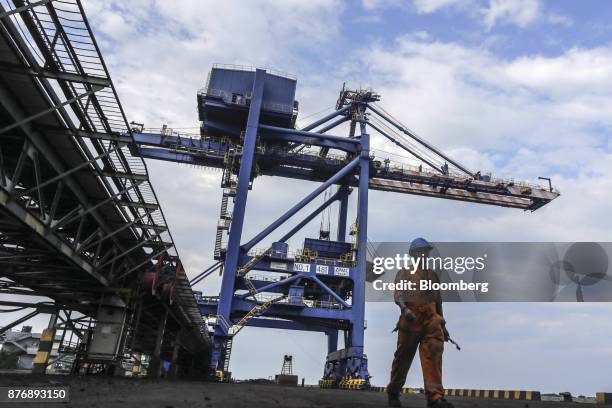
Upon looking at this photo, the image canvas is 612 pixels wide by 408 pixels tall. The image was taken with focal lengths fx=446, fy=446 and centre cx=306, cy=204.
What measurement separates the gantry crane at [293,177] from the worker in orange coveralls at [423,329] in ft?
80.9

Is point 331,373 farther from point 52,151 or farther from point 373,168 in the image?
point 52,151

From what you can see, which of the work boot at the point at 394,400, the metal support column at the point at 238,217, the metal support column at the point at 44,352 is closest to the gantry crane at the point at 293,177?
the metal support column at the point at 238,217

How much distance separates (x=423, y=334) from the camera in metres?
6.34

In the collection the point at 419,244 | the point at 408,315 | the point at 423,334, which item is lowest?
the point at 423,334

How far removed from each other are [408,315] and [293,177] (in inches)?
1350

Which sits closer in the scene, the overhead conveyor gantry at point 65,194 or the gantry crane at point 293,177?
the overhead conveyor gantry at point 65,194

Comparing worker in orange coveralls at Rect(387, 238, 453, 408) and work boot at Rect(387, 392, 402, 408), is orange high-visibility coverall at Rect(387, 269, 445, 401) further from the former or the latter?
work boot at Rect(387, 392, 402, 408)

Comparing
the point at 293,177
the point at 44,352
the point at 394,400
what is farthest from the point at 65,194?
the point at 293,177

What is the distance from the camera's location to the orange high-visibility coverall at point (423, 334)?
6164 millimetres

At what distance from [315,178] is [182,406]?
111ft

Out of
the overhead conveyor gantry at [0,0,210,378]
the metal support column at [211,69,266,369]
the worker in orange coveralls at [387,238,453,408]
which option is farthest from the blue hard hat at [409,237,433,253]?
the metal support column at [211,69,266,369]

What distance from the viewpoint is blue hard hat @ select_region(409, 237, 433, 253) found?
6.43m

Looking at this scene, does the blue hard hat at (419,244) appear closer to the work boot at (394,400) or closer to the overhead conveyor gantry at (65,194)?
the work boot at (394,400)

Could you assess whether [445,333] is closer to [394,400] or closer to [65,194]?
[394,400]
